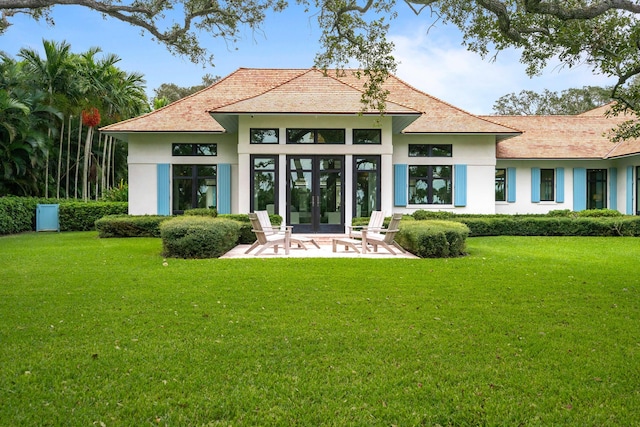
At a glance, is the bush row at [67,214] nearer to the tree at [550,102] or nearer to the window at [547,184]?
the window at [547,184]

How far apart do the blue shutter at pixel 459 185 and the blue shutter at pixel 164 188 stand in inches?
447

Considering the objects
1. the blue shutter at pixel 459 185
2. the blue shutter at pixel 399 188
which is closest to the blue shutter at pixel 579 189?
the blue shutter at pixel 459 185

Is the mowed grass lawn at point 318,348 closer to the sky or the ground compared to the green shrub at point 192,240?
closer to the ground

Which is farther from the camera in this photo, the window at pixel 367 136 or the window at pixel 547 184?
the window at pixel 547 184

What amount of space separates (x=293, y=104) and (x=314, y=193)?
3156 millimetres

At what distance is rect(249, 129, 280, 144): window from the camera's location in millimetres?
17047

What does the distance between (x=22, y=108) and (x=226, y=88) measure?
8.74 metres

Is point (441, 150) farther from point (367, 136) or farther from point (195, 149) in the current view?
point (195, 149)

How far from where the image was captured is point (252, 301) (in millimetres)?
6324

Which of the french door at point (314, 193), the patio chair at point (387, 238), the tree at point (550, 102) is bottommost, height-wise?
the patio chair at point (387, 238)

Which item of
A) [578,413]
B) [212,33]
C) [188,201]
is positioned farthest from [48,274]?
[188,201]

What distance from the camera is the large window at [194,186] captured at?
62.8 ft

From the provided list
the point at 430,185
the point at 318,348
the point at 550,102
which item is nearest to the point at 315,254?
the point at 318,348

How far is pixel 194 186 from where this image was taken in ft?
62.8
